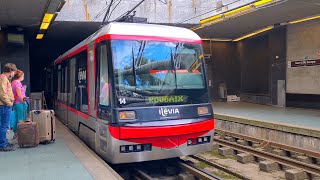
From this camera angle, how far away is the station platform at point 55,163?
585 cm

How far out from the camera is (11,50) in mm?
16375

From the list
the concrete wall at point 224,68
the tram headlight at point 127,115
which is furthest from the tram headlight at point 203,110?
the concrete wall at point 224,68

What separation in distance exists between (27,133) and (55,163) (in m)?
1.68

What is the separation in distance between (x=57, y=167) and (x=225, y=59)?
17795 millimetres

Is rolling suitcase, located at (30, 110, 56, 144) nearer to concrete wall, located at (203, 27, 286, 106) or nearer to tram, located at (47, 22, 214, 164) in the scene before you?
tram, located at (47, 22, 214, 164)

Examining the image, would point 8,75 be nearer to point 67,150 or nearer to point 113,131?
point 67,150

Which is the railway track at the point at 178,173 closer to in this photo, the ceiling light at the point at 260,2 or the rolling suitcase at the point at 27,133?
the rolling suitcase at the point at 27,133

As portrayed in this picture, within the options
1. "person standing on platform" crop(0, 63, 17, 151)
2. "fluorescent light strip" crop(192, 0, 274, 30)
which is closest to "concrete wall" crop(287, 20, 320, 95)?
"fluorescent light strip" crop(192, 0, 274, 30)

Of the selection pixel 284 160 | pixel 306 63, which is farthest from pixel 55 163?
pixel 306 63

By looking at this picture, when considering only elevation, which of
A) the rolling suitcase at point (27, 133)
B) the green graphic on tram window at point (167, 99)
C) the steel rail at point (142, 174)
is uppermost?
the green graphic on tram window at point (167, 99)

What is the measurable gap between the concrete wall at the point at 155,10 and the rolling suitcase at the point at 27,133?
8.43m

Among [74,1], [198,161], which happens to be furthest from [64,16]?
[198,161]

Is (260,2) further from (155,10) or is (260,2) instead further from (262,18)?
(155,10)

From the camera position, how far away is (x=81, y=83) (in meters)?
8.94
